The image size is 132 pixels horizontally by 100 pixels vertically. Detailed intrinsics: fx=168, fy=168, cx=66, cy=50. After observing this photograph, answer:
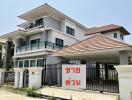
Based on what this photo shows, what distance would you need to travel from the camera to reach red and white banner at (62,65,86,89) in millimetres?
11680

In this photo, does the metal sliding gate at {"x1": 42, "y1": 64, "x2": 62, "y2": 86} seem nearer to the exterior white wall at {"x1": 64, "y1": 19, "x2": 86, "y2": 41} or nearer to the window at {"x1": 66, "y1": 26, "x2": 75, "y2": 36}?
the window at {"x1": 66, "y1": 26, "x2": 75, "y2": 36}

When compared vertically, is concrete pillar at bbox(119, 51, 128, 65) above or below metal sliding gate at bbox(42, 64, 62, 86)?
above

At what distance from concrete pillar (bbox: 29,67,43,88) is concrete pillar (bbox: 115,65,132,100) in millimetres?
7857

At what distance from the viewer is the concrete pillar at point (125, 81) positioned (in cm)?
742

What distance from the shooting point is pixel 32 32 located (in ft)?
79.4

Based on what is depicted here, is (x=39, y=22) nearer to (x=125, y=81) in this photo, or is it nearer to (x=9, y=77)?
(x=9, y=77)

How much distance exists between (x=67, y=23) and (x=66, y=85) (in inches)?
591

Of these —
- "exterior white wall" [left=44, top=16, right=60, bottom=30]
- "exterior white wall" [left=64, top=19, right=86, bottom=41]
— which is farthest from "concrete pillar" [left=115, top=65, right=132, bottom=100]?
"exterior white wall" [left=64, top=19, right=86, bottom=41]

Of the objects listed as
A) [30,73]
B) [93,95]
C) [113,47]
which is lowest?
[93,95]

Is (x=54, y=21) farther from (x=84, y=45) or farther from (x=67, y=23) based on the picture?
(x=84, y=45)

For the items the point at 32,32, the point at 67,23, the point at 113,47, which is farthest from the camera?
the point at 67,23

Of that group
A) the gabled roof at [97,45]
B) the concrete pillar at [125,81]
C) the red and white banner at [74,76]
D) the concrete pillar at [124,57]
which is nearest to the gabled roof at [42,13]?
the gabled roof at [97,45]

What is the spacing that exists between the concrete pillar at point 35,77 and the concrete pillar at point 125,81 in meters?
7.86

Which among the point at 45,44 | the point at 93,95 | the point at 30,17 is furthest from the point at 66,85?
the point at 30,17
